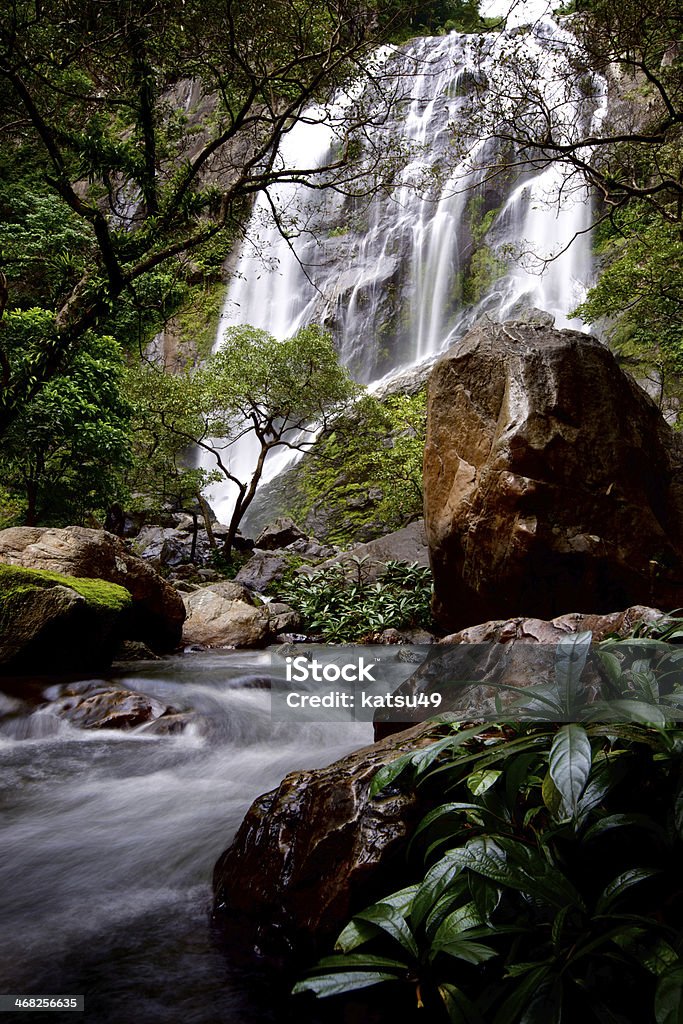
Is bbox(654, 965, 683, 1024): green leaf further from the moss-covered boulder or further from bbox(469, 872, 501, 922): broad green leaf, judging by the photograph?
the moss-covered boulder

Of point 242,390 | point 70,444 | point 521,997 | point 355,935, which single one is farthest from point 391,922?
point 242,390

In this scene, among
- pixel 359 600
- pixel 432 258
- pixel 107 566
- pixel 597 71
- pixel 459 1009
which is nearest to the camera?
pixel 459 1009

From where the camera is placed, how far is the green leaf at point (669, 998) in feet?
3.71

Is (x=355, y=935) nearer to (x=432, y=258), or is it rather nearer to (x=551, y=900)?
(x=551, y=900)

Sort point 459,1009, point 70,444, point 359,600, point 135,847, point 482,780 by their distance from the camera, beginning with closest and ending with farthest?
point 459,1009
point 482,780
point 135,847
point 359,600
point 70,444

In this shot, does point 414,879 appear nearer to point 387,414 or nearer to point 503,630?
point 503,630

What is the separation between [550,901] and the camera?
1.39 meters

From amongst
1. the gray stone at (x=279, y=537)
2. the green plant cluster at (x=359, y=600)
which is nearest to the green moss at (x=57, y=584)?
the green plant cluster at (x=359, y=600)

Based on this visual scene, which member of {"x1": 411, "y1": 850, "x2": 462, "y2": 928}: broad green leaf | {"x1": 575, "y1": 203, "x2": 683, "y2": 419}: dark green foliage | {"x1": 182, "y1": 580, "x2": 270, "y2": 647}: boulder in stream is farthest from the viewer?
{"x1": 575, "y1": 203, "x2": 683, "y2": 419}: dark green foliage

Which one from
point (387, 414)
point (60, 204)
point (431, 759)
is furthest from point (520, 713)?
point (60, 204)

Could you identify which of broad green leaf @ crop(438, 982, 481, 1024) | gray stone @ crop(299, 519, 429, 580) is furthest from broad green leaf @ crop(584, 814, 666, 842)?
gray stone @ crop(299, 519, 429, 580)

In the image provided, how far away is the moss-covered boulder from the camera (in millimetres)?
5320

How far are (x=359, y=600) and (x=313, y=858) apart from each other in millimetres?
6819

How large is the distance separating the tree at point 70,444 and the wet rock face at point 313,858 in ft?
30.6
